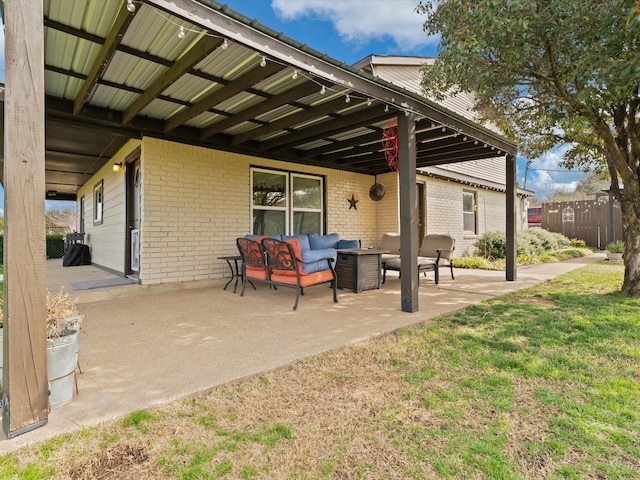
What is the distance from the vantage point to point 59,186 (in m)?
11.9

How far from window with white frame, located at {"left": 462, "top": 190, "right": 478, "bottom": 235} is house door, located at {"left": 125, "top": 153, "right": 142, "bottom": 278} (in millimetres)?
9300

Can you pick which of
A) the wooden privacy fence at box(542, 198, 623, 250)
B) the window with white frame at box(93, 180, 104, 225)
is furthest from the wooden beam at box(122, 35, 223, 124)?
the wooden privacy fence at box(542, 198, 623, 250)

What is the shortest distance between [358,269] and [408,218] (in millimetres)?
1456

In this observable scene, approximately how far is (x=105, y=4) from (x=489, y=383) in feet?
13.4

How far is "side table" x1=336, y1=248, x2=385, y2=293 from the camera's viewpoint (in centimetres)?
536

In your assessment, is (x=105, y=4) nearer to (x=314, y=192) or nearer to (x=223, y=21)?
(x=223, y=21)

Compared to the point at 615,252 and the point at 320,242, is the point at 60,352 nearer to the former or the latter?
the point at 320,242

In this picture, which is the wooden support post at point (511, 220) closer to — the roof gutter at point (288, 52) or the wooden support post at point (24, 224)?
the roof gutter at point (288, 52)

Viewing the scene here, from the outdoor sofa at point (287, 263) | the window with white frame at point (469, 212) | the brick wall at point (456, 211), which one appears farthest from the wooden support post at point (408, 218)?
the window with white frame at point (469, 212)

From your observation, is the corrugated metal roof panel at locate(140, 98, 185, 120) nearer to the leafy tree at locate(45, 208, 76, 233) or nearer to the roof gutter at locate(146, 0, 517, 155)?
the roof gutter at locate(146, 0, 517, 155)

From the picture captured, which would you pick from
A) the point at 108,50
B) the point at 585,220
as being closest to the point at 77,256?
the point at 108,50

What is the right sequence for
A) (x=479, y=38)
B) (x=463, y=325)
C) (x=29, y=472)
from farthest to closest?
(x=479, y=38) < (x=463, y=325) < (x=29, y=472)

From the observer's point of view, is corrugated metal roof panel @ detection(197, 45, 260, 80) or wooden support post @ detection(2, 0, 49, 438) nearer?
wooden support post @ detection(2, 0, 49, 438)

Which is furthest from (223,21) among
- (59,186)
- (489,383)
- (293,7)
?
(59,186)
